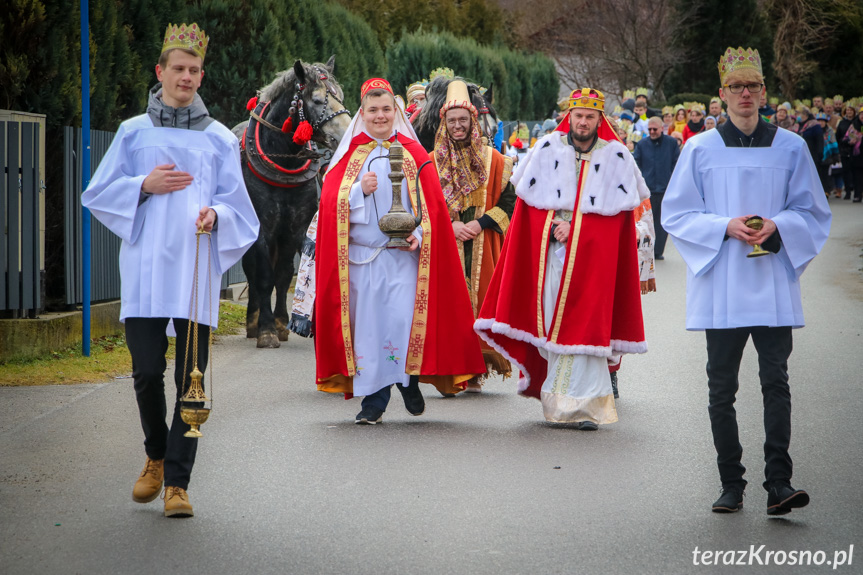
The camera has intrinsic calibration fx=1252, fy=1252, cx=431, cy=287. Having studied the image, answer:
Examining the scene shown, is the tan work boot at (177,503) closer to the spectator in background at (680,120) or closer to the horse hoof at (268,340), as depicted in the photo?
the horse hoof at (268,340)

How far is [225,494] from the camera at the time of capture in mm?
5922

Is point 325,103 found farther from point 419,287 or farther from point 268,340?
point 419,287

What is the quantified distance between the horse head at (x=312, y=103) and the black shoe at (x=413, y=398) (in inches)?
111

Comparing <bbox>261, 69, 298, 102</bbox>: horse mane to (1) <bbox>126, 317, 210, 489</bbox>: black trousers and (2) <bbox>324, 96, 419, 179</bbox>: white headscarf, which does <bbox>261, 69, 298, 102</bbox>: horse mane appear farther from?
(1) <bbox>126, 317, 210, 489</bbox>: black trousers

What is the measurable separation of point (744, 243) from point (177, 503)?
9.20ft

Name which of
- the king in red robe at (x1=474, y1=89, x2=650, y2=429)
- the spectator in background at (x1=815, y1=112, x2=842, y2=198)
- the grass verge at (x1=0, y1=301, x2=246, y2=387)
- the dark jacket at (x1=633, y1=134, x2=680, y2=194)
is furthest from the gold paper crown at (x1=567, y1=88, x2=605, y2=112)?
the spectator in background at (x1=815, y1=112, x2=842, y2=198)

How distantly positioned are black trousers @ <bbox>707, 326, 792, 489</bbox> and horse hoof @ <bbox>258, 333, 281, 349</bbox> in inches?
225

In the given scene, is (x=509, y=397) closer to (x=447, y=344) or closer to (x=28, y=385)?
(x=447, y=344)

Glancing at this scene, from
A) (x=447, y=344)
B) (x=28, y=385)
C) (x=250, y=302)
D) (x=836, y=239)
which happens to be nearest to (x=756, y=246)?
(x=447, y=344)

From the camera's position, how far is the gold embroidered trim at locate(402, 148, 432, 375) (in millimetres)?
7586

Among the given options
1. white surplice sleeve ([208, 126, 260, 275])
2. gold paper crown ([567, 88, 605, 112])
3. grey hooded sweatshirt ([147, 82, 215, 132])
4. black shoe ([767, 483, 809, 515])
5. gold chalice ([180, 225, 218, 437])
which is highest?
gold paper crown ([567, 88, 605, 112])

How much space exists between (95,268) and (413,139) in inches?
174

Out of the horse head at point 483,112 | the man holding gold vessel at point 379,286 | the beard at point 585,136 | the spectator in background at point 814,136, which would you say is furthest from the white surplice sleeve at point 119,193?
the spectator in background at point 814,136

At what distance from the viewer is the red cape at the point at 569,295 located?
24.8 ft
